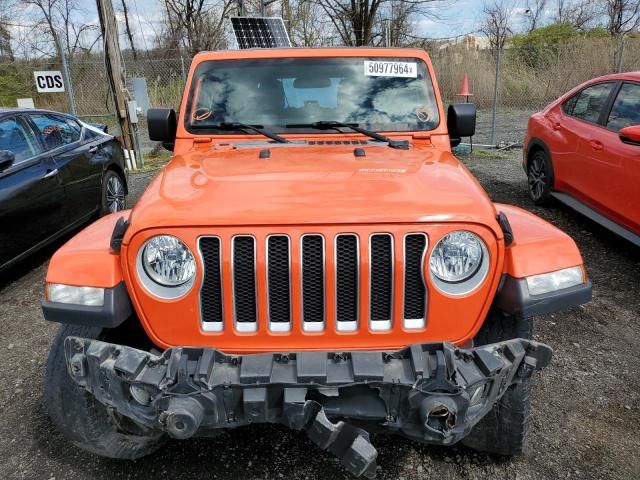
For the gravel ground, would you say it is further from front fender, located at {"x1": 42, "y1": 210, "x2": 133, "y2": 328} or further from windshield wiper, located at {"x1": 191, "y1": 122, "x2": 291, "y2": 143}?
windshield wiper, located at {"x1": 191, "y1": 122, "x2": 291, "y2": 143}

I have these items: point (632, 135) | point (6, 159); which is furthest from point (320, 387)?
point (6, 159)

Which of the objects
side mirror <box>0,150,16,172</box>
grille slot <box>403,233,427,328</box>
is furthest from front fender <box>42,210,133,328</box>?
side mirror <box>0,150,16,172</box>

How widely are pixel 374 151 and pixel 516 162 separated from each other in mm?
7722

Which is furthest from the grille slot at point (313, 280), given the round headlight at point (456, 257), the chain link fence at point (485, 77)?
the chain link fence at point (485, 77)

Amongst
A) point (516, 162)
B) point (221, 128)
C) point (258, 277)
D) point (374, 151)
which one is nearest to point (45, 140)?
point (221, 128)

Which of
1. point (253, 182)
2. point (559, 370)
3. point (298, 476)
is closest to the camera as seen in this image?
point (253, 182)

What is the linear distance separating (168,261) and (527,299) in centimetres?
143

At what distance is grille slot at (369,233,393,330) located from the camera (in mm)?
1997

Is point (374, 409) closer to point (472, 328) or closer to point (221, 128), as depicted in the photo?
point (472, 328)

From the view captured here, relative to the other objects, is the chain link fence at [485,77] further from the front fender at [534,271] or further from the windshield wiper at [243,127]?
the front fender at [534,271]

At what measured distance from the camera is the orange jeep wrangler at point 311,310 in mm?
1860

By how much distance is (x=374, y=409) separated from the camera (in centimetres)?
191

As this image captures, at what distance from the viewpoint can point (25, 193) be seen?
15.6 ft

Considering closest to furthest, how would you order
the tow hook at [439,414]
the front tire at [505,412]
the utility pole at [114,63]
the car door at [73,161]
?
1. the tow hook at [439,414]
2. the front tire at [505,412]
3. the car door at [73,161]
4. the utility pole at [114,63]
